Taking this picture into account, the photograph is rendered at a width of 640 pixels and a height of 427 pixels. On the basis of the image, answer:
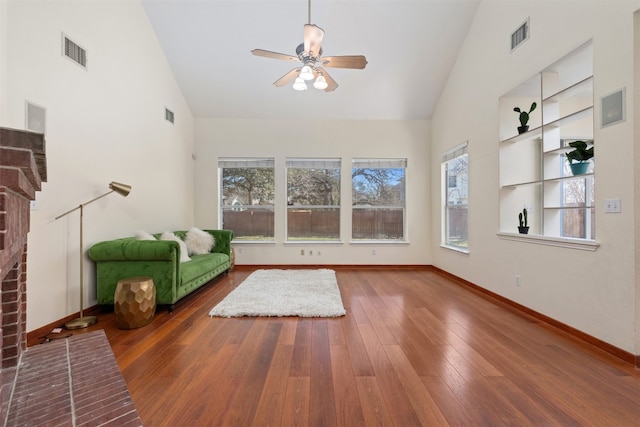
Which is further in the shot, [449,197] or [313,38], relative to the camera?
[449,197]

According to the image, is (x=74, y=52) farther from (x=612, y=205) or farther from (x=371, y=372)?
(x=612, y=205)

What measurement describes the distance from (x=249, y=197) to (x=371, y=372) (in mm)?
4581

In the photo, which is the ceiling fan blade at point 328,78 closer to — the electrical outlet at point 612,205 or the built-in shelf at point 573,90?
the built-in shelf at point 573,90

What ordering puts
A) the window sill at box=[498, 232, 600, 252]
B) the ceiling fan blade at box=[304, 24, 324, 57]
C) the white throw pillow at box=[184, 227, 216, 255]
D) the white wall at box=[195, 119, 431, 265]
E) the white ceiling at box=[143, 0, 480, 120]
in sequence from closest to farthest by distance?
the window sill at box=[498, 232, 600, 252] → the ceiling fan blade at box=[304, 24, 324, 57] → the white ceiling at box=[143, 0, 480, 120] → the white throw pillow at box=[184, 227, 216, 255] → the white wall at box=[195, 119, 431, 265]

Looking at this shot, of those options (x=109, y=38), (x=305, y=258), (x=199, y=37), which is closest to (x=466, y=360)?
(x=305, y=258)

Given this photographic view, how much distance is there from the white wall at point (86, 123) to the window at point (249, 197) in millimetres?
1372

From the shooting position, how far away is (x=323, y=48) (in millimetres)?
4512

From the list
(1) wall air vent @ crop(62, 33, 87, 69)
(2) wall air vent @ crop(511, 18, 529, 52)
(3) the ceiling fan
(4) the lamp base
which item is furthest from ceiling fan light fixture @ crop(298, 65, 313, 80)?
(4) the lamp base

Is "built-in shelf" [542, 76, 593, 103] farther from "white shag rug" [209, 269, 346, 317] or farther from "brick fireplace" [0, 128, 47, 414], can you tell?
"brick fireplace" [0, 128, 47, 414]

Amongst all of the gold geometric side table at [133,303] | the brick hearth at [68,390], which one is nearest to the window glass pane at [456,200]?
the gold geometric side table at [133,303]

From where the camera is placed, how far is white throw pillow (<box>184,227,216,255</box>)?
4.59 metres

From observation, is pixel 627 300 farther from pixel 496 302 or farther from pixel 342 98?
pixel 342 98

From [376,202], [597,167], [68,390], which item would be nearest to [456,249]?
[376,202]

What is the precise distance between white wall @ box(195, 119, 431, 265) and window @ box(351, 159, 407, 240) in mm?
183
